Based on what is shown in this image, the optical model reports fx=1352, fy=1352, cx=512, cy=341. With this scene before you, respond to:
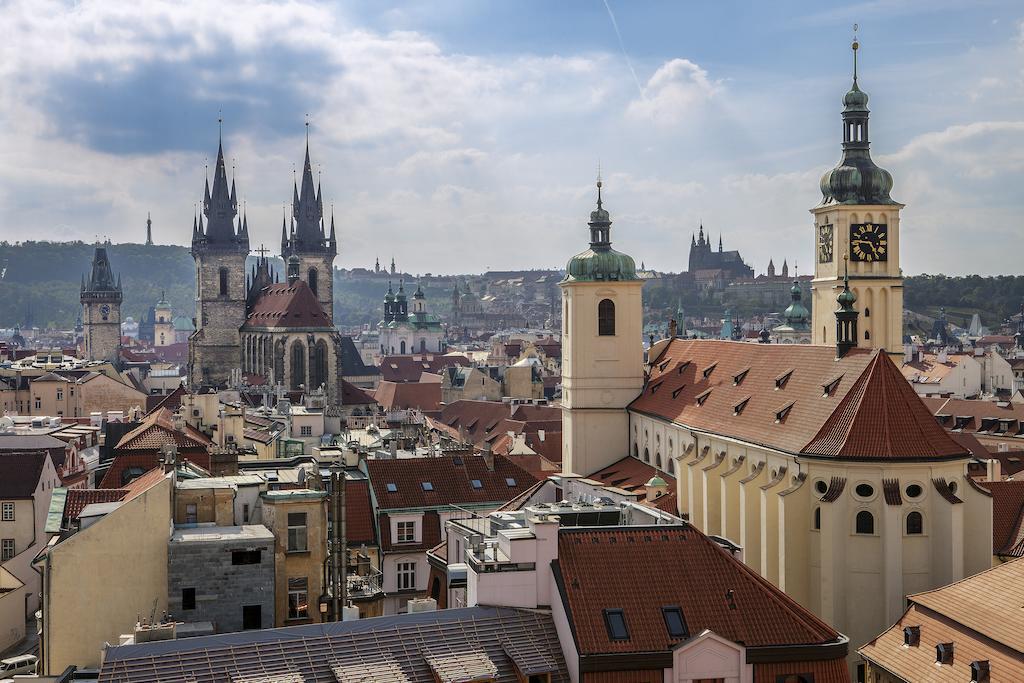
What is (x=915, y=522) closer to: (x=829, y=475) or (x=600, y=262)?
(x=829, y=475)

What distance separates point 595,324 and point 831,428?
72.9 feet

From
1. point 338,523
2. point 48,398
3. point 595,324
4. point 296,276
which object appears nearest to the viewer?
point 338,523

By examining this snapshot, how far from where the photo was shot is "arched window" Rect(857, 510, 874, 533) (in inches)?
1762

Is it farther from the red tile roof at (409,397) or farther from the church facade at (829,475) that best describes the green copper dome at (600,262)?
the red tile roof at (409,397)

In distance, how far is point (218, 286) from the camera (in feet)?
456

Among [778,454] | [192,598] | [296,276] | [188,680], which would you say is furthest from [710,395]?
[296,276]

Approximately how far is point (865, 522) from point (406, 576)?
15.4 meters

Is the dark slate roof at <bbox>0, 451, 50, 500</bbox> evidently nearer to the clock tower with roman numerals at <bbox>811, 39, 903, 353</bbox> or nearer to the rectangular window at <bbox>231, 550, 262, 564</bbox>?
the rectangular window at <bbox>231, 550, 262, 564</bbox>

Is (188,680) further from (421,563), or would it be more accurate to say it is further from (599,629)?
(421,563)

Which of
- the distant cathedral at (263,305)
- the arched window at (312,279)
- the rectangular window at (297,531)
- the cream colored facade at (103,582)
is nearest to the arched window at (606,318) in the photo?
the rectangular window at (297,531)

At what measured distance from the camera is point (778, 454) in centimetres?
4772

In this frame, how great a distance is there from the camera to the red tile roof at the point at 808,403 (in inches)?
1759

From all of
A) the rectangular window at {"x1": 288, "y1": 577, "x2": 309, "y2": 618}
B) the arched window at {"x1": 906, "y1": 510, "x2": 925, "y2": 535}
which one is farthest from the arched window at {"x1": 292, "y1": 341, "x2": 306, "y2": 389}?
the rectangular window at {"x1": 288, "y1": 577, "x2": 309, "y2": 618}

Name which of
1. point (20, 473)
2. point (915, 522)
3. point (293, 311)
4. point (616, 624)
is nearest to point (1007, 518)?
point (915, 522)
